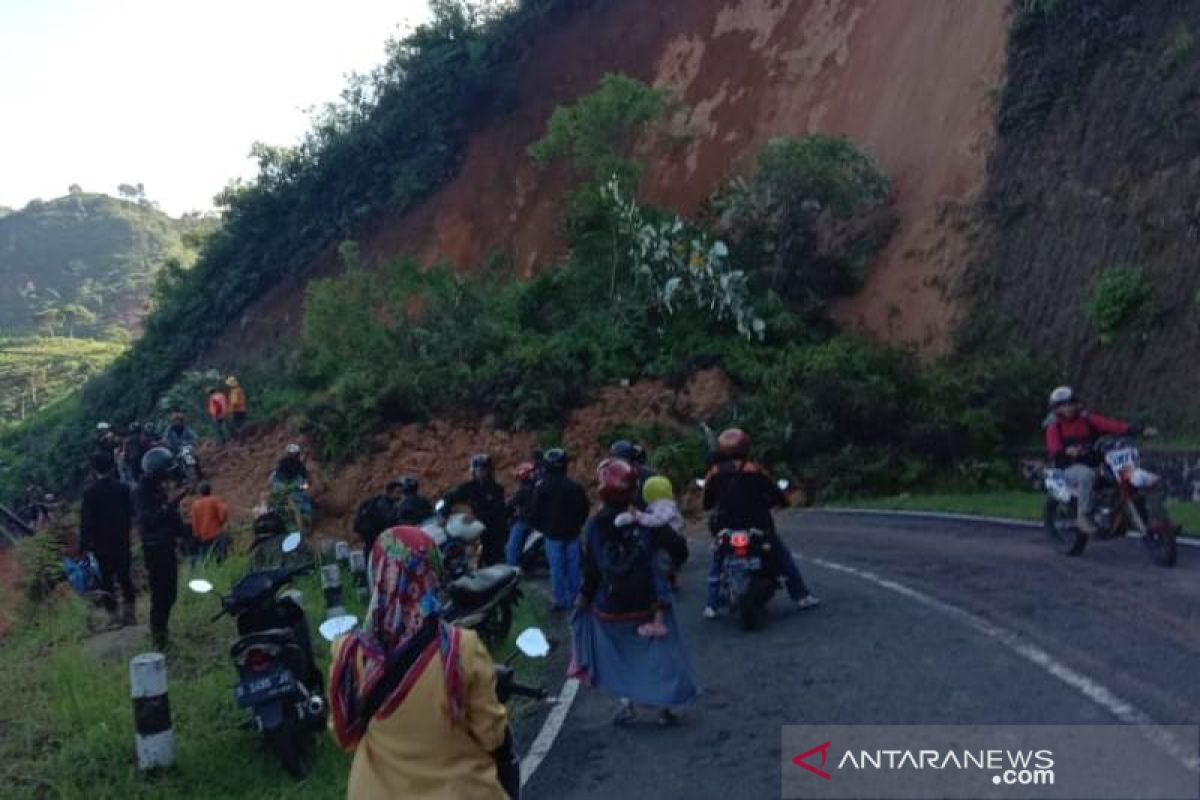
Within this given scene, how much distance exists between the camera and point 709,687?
27.1 feet

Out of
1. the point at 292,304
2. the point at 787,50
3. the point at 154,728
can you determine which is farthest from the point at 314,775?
the point at 292,304

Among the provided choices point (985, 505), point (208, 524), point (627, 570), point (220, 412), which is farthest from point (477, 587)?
point (220, 412)

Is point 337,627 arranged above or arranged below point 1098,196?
below

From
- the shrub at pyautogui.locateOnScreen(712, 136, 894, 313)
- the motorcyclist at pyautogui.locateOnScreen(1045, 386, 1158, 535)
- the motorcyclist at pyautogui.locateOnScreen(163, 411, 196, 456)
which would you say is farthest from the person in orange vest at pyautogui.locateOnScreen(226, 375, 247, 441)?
the motorcyclist at pyautogui.locateOnScreen(1045, 386, 1158, 535)

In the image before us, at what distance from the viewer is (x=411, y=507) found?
13.2 metres

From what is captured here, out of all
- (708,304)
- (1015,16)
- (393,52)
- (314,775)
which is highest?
(393,52)

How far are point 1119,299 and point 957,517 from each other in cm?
554

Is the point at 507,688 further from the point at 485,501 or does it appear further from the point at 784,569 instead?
the point at 485,501

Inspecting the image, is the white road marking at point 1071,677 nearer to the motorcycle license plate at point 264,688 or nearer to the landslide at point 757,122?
the motorcycle license plate at point 264,688

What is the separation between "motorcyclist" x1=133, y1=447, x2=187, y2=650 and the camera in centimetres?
1022

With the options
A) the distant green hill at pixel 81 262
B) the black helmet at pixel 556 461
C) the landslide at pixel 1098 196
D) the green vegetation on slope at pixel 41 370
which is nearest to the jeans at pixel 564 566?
the black helmet at pixel 556 461

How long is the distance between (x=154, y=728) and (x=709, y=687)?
3.51 meters

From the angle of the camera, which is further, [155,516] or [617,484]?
[155,516]

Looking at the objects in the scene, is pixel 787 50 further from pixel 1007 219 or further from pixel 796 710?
pixel 796 710
